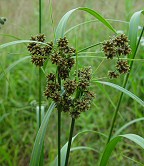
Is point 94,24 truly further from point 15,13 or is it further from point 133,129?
point 133,129

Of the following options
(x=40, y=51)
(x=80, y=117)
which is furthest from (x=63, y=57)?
(x=80, y=117)

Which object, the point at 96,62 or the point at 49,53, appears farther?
the point at 96,62

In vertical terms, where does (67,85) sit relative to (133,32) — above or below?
below

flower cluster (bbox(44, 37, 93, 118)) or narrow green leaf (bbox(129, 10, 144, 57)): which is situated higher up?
narrow green leaf (bbox(129, 10, 144, 57))

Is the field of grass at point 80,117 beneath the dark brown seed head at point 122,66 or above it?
beneath

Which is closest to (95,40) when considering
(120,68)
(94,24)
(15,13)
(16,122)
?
(94,24)

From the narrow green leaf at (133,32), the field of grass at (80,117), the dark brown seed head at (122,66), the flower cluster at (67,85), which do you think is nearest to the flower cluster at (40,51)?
the flower cluster at (67,85)

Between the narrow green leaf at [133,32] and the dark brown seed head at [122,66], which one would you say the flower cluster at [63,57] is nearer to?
the dark brown seed head at [122,66]

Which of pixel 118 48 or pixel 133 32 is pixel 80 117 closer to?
pixel 133 32

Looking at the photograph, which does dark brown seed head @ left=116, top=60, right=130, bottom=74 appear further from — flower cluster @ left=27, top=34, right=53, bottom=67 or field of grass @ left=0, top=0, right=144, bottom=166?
field of grass @ left=0, top=0, right=144, bottom=166

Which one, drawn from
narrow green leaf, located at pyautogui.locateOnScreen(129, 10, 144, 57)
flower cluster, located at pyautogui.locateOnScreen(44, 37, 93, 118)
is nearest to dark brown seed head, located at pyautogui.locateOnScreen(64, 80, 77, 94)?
flower cluster, located at pyautogui.locateOnScreen(44, 37, 93, 118)

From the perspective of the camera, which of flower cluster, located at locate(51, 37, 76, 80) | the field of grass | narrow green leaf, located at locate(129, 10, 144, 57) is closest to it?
flower cluster, located at locate(51, 37, 76, 80)
